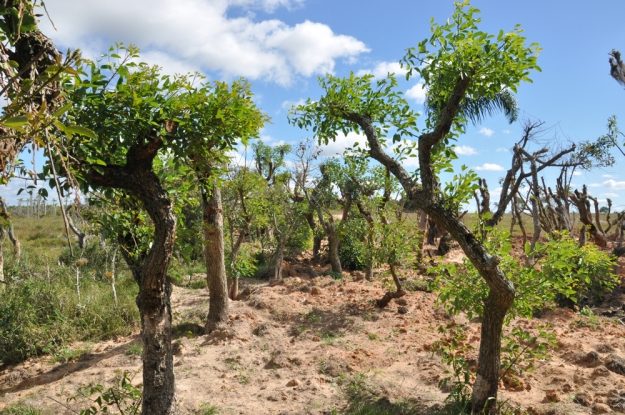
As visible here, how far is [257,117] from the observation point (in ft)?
11.0

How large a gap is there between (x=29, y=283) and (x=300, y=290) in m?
4.75

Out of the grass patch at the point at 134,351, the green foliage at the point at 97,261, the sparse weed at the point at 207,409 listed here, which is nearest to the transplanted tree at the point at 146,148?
the sparse weed at the point at 207,409

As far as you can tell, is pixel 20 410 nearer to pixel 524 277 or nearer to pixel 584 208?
pixel 524 277

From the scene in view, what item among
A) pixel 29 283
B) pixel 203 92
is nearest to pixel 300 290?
pixel 29 283

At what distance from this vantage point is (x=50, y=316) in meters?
6.43

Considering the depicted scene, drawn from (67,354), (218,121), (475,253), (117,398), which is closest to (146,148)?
(218,121)

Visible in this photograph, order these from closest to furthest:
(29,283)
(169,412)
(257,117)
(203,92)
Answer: (203,92)
(257,117)
(169,412)
(29,283)

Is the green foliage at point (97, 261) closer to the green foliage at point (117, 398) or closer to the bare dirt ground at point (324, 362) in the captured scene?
the bare dirt ground at point (324, 362)

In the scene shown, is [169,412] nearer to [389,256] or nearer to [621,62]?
[389,256]

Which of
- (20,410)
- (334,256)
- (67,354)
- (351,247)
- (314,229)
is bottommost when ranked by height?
(20,410)

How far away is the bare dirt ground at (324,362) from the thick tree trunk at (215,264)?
10.1 inches

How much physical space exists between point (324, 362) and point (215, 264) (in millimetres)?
2139

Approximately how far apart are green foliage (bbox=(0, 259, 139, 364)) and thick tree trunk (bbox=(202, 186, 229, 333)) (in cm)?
132

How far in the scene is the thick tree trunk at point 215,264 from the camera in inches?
243
